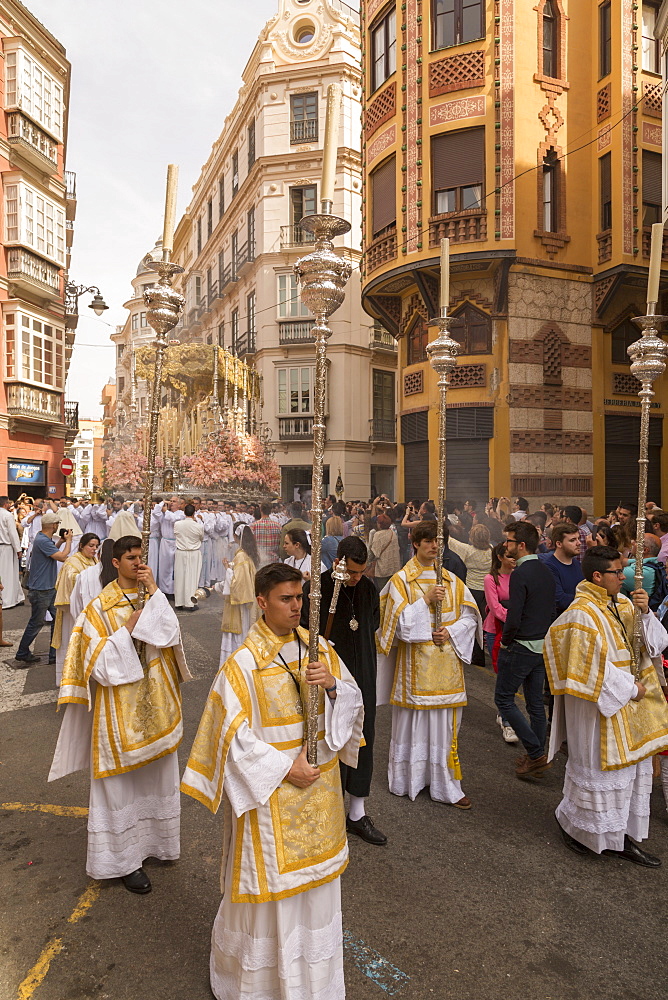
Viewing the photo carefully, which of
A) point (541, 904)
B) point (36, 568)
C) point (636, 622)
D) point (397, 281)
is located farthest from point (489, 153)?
point (541, 904)

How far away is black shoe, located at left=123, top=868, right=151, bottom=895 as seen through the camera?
364cm

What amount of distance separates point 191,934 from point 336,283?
309 cm

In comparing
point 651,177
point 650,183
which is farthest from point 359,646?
point 651,177

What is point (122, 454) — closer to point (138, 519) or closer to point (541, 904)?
A: point (138, 519)

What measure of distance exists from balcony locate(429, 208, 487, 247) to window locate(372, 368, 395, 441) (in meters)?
12.4

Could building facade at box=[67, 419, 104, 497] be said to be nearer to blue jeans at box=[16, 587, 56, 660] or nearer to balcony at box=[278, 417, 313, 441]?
balcony at box=[278, 417, 313, 441]

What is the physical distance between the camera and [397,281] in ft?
54.6

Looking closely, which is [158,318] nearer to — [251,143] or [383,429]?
[383,429]

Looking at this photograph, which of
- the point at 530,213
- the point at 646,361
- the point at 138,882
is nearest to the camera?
the point at 138,882

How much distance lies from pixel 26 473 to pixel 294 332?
11331 millimetres

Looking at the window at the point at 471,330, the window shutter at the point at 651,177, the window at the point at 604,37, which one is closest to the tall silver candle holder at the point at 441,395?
the window at the point at 471,330

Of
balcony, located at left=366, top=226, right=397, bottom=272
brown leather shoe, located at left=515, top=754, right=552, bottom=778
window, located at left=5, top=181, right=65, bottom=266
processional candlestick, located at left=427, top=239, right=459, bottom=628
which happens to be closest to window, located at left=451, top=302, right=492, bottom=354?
balcony, located at left=366, top=226, right=397, bottom=272

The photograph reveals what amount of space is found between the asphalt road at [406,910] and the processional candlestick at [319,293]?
1.28 meters

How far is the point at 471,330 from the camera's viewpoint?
16.0 metres
